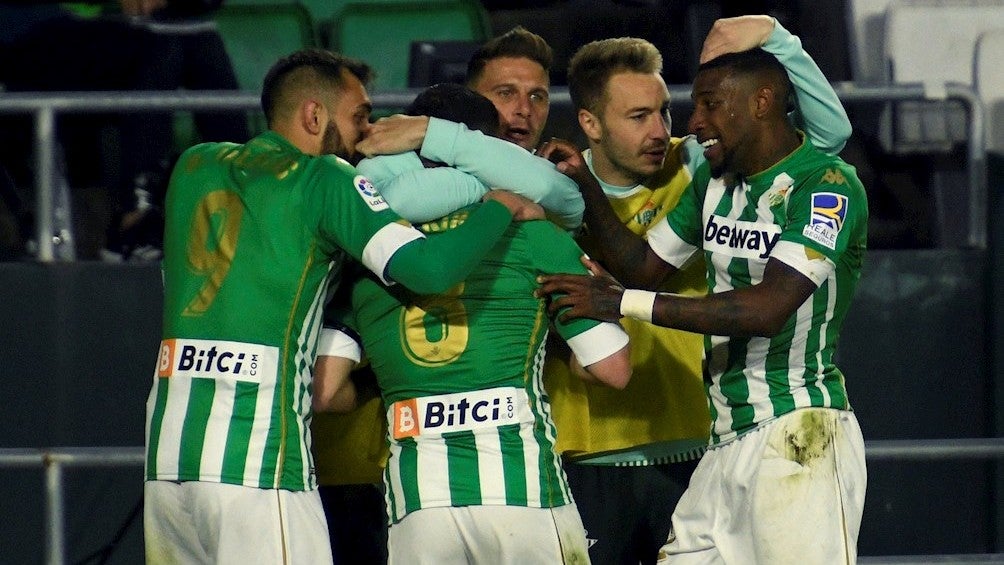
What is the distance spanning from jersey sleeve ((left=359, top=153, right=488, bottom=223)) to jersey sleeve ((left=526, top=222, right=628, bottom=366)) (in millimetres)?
198

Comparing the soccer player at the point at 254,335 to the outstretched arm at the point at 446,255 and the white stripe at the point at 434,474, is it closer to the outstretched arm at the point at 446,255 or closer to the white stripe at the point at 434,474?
the outstretched arm at the point at 446,255

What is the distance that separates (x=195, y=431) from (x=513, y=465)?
0.85 meters

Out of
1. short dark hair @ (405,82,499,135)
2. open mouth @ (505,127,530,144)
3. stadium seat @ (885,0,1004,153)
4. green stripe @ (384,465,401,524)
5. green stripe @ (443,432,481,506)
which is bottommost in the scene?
green stripe @ (384,465,401,524)

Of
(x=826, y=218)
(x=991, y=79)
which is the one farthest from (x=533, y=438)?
(x=991, y=79)

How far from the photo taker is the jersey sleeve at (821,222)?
14.7 feet

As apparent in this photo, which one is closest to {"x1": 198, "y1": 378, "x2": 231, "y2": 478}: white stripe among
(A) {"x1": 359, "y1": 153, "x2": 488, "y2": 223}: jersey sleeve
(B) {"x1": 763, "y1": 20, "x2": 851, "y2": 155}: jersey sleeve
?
(A) {"x1": 359, "y1": 153, "x2": 488, "y2": 223}: jersey sleeve

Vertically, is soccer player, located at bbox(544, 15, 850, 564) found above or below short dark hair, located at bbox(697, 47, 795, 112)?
below

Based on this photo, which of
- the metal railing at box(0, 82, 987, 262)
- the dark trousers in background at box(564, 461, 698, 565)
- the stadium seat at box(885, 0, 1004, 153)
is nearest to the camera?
the dark trousers in background at box(564, 461, 698, 565)

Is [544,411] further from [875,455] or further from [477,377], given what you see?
[875,455]

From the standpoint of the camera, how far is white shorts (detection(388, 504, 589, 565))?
4.31 m

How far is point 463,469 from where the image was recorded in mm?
4352

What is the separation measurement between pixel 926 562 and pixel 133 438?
9.76 ft

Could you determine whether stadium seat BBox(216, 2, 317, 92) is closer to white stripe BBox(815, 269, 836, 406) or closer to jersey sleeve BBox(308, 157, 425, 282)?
jersey sleeve BBox(308, 157, 425, 282)

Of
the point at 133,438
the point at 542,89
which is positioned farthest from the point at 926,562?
the point at 133,438
